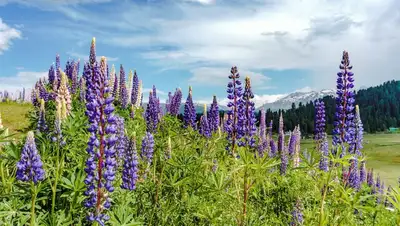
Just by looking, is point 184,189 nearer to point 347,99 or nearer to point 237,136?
point 237,136

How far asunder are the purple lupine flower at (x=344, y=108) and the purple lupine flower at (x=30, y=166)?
448cm

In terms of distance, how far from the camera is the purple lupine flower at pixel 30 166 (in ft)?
11.8

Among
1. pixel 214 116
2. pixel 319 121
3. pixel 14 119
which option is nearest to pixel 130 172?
pixel 214 116

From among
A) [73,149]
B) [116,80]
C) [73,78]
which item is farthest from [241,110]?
[116,80]

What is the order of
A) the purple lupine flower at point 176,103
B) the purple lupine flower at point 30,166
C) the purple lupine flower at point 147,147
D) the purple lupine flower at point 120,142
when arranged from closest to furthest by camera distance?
the purple lupine flower at point 30,166 < the purple lupine flower at point 120,142 < the purple lupine flower at point 147,147 < the purple lupine flower at point 176,103

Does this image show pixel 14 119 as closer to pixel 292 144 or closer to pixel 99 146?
pixel 292 144

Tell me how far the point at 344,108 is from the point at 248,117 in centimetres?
158

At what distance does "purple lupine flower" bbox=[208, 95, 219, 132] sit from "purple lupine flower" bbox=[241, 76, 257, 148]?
6.85 feet

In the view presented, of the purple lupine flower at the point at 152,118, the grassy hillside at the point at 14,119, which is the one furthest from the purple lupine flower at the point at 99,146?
the grassy hillside at the point at 14,119

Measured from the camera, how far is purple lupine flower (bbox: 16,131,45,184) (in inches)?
142

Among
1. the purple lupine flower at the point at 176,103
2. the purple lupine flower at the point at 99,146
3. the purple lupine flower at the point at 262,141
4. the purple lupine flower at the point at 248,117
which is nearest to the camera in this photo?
the purple lupine flower at the point at 99,146

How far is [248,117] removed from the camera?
6.29 meters

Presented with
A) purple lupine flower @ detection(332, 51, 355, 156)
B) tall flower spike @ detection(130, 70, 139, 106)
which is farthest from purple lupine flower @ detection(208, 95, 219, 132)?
tall flower spike @ detection(130, 70, 139, 106)

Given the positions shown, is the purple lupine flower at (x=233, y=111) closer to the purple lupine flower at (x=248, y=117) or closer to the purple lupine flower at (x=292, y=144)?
the purple lupine flower at (x=248, y=117)
